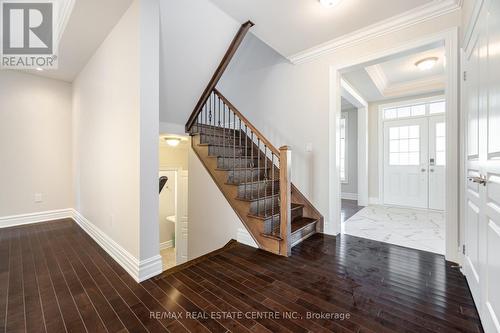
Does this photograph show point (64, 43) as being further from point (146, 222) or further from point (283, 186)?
point (283, 186)

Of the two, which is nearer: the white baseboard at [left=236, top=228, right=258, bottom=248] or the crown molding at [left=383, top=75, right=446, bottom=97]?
the white baseboard at [left=236, top=228, right=258, bottom=248]

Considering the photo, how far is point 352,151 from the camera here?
6207mm

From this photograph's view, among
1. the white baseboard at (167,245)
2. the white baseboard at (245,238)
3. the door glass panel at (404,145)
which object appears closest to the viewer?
the white baseboard at (245,238)

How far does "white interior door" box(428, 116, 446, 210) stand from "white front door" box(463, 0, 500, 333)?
3.57 m

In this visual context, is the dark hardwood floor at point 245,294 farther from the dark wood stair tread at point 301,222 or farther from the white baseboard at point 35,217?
the white baseboard at point 35,217

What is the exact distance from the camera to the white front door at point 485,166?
1140mm

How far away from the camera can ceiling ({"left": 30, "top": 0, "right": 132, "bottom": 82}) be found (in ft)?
6.85

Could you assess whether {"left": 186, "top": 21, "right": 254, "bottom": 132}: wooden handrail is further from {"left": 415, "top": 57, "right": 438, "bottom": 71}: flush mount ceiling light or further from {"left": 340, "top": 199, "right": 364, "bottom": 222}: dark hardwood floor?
{"left": 340, "top": 199, "right": 364, "bottom": 222}: dark hardwood floor

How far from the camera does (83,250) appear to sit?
2.55 metres

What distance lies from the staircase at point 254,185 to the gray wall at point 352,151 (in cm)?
326

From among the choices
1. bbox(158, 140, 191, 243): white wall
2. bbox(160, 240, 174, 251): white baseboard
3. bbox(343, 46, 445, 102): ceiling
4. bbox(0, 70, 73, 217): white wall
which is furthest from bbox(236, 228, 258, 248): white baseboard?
bbox(0, 70, 73, 217): white wall

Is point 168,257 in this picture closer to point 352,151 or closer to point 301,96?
point 301,96

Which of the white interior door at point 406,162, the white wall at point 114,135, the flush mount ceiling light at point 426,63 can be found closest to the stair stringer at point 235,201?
the white wall at point 114,135

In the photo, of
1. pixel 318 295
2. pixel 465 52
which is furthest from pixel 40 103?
pixel 465 52
